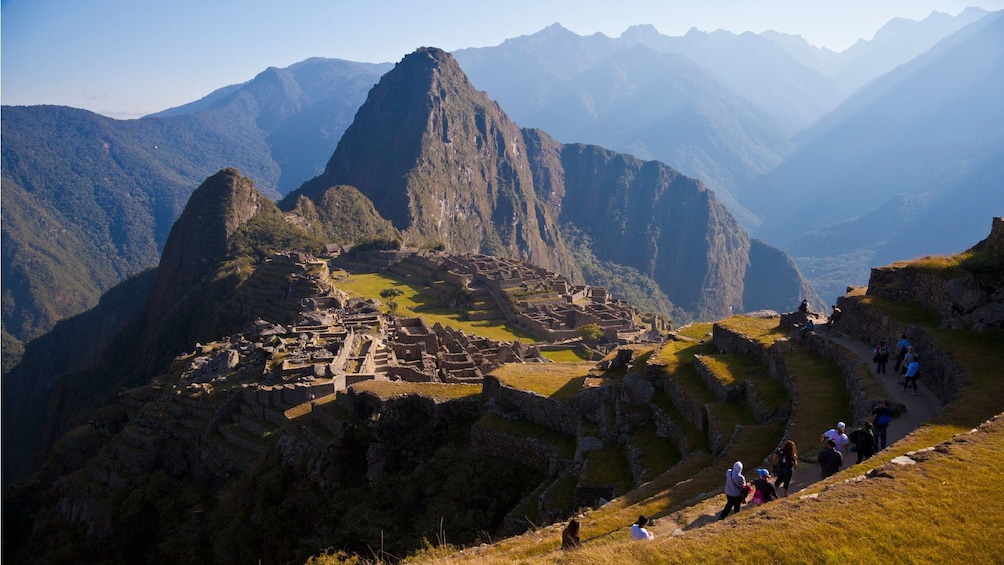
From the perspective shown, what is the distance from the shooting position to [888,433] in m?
11.4

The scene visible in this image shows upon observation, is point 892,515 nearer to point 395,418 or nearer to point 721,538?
point 721,538

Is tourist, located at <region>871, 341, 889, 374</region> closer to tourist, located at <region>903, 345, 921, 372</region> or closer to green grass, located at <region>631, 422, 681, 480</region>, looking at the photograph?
tourist, located at <region>903, 345, 921, 372</region>

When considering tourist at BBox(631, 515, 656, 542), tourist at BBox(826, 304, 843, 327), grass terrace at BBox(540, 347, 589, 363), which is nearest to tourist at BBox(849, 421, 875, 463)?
tourist at BBox(631, 515, 656, 542)

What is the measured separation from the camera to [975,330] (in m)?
13.7

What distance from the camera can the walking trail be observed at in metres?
9.53

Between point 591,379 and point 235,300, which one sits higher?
point 235,300

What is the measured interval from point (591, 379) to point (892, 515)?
41.3 feet

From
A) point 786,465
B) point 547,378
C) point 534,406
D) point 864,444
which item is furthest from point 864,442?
point 547,378

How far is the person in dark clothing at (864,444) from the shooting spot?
10.1 meters

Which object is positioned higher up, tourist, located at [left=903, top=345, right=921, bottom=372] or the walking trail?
tourist, located at [left=903, top=345, right=921, bottom=372]

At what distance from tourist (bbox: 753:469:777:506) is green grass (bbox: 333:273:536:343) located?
44798 mm

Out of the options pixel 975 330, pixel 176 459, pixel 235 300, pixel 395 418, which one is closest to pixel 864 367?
pixel 975 330

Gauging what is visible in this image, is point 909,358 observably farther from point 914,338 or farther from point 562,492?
point 562,492

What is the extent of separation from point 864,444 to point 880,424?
0.82 m
